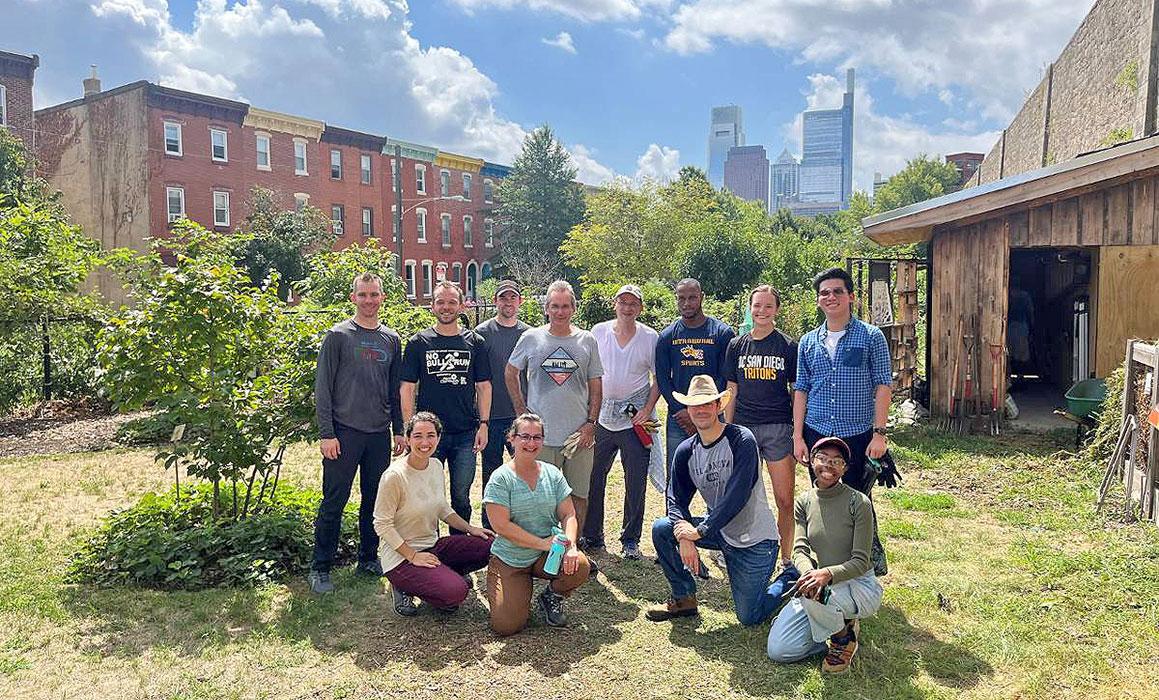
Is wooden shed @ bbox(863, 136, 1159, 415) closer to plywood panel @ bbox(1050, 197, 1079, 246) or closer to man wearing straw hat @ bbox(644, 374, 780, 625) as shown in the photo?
plywood panel @ bbox(1050, 197, 1079, 246)

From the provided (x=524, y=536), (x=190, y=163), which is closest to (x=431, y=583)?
(x=524, y=536)

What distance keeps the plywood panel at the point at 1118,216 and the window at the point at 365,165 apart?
33.6 m

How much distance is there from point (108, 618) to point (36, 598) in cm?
61

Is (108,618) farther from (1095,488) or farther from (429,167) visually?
(429,167)

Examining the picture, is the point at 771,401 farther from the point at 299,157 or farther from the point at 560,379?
the point at 299,157

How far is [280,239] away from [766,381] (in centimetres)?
2778

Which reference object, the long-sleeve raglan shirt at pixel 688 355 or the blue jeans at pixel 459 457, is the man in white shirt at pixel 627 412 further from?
the blue jeans at pixel 459 457

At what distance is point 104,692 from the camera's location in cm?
381

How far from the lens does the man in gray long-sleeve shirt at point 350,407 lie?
5020mm

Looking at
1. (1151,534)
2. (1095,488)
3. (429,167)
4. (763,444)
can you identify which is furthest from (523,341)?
(429,167)

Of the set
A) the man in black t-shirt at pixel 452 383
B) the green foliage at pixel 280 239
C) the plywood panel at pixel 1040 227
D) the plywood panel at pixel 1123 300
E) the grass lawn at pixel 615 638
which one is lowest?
the grass lawn at pixel 615 638

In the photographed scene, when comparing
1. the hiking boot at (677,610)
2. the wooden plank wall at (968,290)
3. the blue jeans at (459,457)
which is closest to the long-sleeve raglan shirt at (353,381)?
the blue jeans at (459,457)

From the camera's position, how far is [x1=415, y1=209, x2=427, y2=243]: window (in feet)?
137

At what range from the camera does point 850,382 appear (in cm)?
476
